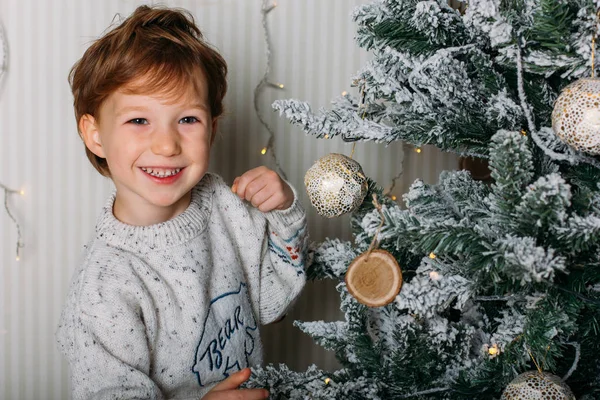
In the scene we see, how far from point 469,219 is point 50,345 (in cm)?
95

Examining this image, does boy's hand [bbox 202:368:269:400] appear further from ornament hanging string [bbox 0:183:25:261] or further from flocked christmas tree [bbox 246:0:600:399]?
ornament hanging string [bbox 0:183:25:261]

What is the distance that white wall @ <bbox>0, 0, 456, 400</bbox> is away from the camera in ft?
4.07

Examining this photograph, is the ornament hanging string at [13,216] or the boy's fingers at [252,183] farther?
the ornament hanging string at [13,216]

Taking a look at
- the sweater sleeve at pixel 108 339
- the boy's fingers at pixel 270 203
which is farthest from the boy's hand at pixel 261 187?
the sweater sleeve at pixel 108 339

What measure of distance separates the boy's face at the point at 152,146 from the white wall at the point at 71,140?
0.94 feet

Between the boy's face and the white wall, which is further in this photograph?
the white wall

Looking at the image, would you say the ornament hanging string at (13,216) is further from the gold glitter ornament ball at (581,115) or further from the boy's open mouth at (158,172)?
the gold glitter ornament ball at (581,115)

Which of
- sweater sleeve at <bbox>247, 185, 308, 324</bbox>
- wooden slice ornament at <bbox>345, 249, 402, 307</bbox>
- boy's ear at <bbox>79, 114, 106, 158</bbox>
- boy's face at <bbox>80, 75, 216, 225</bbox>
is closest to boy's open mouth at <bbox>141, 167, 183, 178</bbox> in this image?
boy's face at <bbox>80, 75, 216, 225</bbox>

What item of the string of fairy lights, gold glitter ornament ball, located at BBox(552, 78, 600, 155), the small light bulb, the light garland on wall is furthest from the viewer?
the light garland on wall

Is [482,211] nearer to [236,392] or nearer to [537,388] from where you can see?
[537,388]

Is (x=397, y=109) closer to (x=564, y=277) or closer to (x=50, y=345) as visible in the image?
(x=564, y=277)

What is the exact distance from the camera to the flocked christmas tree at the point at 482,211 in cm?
62

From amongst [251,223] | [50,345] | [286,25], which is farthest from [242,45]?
[50,345]

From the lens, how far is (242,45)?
4.41 feet
